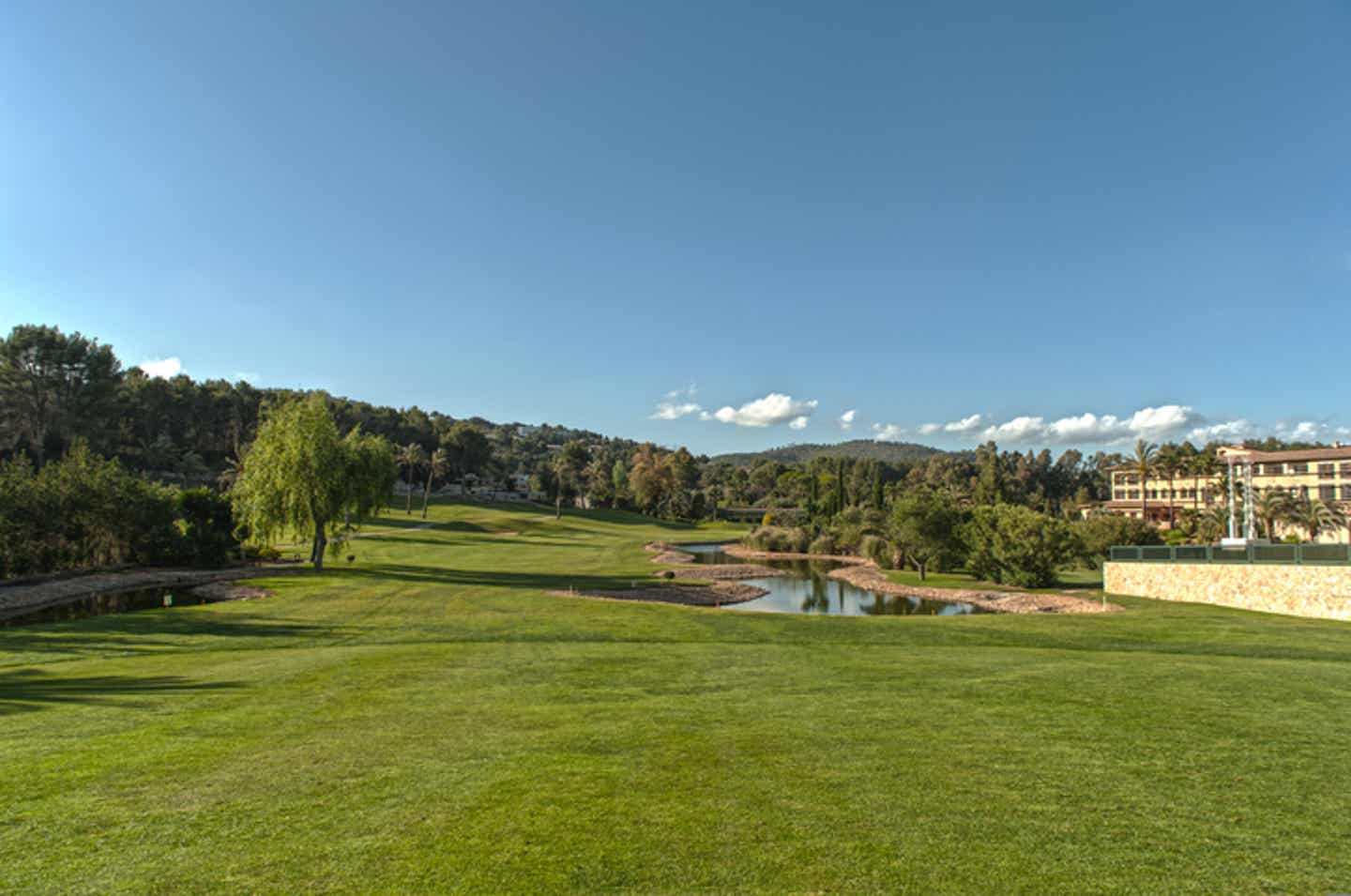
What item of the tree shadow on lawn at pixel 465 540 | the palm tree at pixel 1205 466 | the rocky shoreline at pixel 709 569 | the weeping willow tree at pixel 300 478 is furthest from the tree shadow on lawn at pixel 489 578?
the palm tree at pixel 1205 466

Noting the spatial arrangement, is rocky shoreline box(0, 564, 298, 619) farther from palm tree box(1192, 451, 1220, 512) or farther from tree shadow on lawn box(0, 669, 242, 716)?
palm tree box(1192, 451, 1220, 512)

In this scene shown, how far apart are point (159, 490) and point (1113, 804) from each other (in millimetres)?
52462

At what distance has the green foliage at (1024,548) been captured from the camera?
46906 millimetres

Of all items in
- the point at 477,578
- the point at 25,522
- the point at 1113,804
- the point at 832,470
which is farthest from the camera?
the point at 832,470

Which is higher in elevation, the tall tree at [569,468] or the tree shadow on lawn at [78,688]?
the tall tree at [569,468]

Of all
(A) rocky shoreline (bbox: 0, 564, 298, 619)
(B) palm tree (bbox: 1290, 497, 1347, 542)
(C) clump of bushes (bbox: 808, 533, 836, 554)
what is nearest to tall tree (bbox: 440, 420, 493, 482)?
(C) clump of bushes (bbox: 808, 533, 836, 554)

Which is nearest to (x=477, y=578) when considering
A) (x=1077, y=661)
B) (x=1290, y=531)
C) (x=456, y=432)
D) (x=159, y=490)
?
(x=159, y=490)

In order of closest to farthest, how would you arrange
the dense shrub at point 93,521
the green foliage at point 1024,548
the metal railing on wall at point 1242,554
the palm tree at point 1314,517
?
the metal railing on wall at point 1242,554
the dense shrub at point 93,521
the green foliage at point 1024,548
the palm tree at point 1314,517

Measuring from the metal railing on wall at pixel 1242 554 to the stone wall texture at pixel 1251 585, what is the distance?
26cm

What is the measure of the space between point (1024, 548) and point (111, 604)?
5113 centimetres

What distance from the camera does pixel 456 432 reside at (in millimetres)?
130000

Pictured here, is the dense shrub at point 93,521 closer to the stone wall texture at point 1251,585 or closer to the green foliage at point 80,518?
the green foliage at point 80,518

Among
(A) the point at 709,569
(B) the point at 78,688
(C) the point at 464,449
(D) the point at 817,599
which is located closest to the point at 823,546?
(A) the point at 709,569

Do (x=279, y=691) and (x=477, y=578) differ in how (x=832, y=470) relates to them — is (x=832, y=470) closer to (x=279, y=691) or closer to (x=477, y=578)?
(x=477, y=578)
